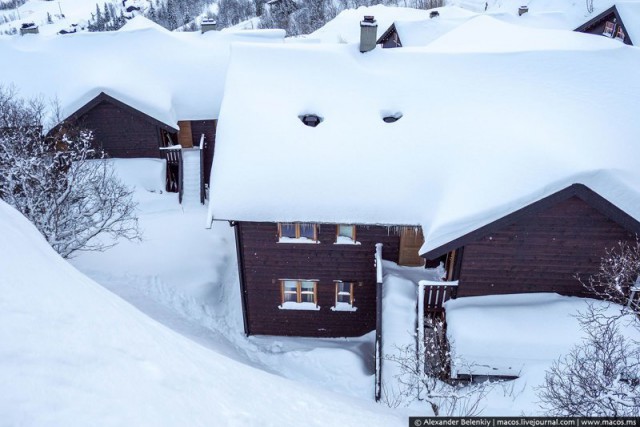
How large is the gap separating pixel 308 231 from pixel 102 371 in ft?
32.5

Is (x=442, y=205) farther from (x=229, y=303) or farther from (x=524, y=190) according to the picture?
(x=229, y=303)

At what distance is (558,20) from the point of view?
124 feet

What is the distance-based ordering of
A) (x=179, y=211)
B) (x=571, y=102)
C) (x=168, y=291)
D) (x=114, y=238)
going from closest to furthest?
(x=571, y=102)
(x=168, y=291)
(x=114, y=238)
(x=179, y=211)

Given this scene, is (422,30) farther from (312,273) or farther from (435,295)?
(435,295)

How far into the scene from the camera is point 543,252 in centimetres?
1250

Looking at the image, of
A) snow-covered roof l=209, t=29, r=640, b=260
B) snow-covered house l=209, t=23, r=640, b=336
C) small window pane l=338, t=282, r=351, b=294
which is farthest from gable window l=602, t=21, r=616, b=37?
small window pane l=338, t=282, r=351, b=294

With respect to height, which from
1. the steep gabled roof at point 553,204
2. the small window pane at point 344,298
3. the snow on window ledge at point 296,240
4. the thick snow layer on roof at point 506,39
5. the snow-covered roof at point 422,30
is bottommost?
the small window pane at point 344,298

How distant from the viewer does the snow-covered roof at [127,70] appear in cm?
2191

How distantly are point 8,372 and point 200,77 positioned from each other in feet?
74.4

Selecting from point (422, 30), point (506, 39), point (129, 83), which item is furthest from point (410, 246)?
point (422, 30)

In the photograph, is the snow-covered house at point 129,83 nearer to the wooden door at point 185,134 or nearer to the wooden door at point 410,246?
the wooden door at point 185,134

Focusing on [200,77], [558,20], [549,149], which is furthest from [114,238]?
[558,20]
